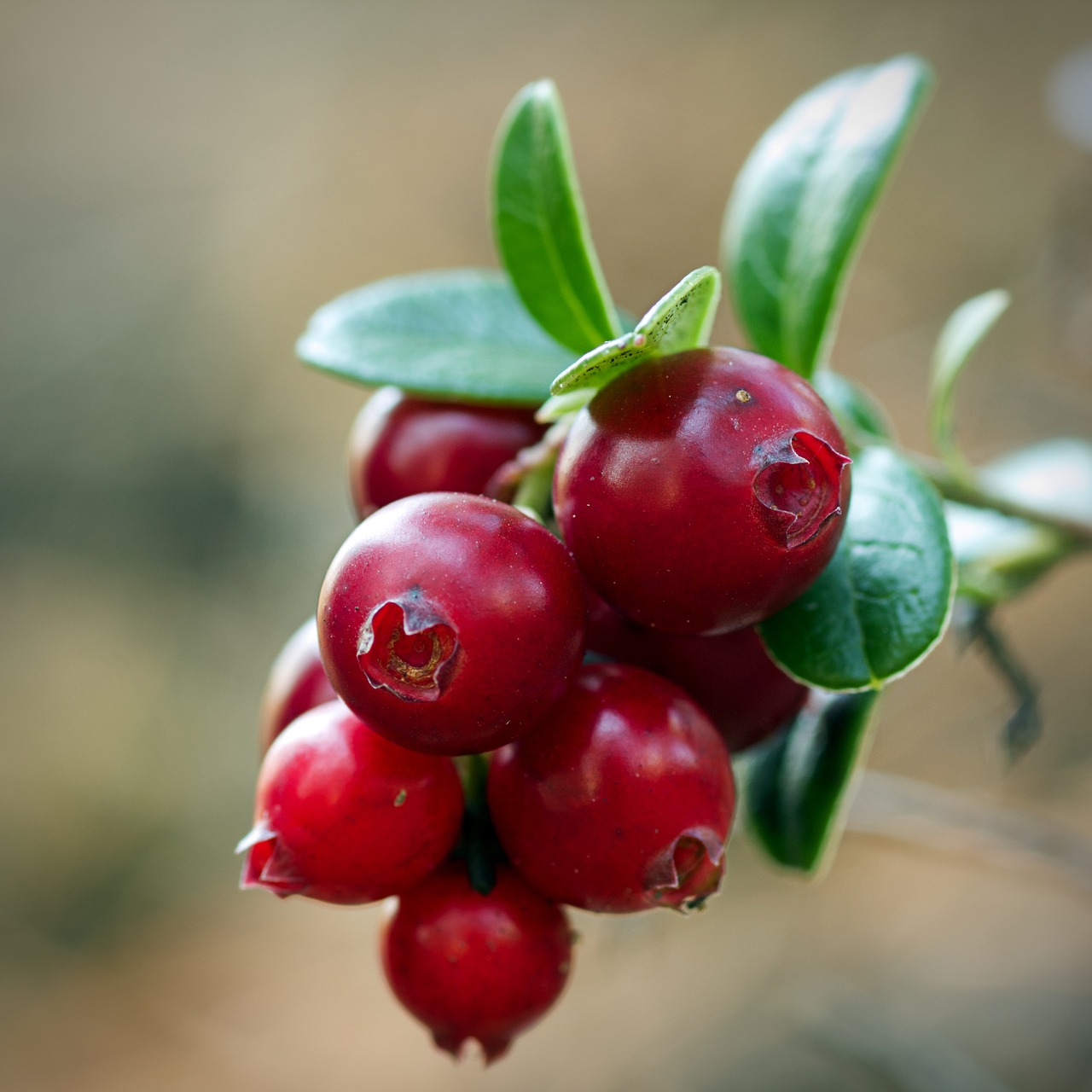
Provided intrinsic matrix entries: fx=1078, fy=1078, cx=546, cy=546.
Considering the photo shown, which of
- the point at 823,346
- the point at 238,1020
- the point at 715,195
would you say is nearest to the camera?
the point at 823,346

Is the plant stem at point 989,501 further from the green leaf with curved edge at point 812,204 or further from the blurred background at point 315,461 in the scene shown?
the blurred background at point 315,461

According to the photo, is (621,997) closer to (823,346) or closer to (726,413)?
(823,346)

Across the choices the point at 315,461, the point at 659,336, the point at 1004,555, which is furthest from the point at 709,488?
the point at 315,461

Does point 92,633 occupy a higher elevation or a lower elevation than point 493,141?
lower

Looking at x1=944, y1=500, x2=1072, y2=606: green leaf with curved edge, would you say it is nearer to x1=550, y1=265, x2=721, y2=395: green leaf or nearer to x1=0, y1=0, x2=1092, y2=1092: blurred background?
x1=550, y1=265, x2=721, y2=395: green leaf

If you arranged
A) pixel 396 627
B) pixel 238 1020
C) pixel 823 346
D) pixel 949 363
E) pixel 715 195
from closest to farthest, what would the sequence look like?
pixel 396 627, pixel 823 346, pixel 949 363, pixel 238 1020, pixel 715 195

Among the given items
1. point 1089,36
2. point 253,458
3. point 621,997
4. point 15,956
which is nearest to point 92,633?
point 253,458

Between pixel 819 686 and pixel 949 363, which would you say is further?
pixel 949 363

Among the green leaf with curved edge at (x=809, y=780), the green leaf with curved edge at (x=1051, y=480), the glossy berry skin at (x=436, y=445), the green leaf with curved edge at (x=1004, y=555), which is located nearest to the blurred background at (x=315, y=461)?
the green leaf with curved edge at (x=1051, y=480)
